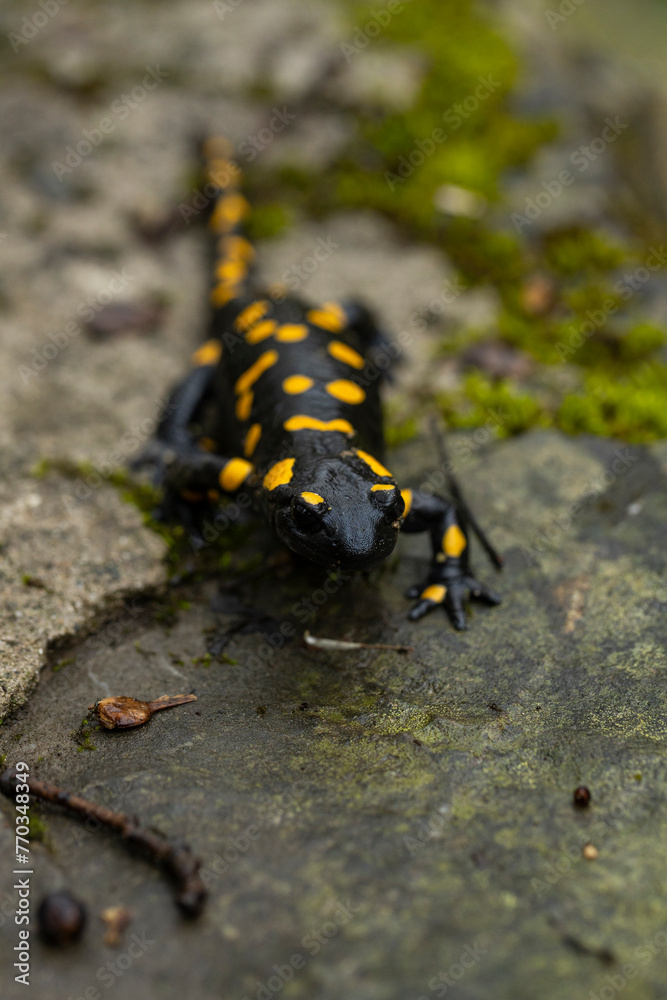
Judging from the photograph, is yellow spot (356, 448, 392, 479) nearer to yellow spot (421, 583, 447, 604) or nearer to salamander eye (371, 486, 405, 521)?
salamander eye (371, 486, 405, 521)

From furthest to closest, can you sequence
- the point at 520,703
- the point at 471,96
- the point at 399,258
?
the point at 471,96 → the point at 399,258 → the point at 520,703

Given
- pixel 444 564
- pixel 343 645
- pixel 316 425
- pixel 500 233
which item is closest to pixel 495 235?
pixel 500 233

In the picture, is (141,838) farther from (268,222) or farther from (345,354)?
(268,222)

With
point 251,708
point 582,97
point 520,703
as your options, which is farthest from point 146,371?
point 582,97

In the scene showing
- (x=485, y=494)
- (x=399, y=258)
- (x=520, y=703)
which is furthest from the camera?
(x=399, y=258)

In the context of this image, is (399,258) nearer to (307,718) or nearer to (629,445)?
(629,445)

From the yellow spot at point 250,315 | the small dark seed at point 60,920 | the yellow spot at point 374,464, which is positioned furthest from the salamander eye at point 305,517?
the yellow spot at point 250,315
